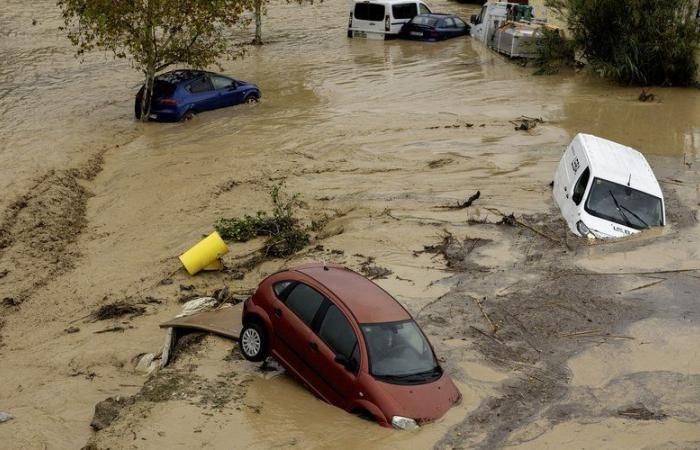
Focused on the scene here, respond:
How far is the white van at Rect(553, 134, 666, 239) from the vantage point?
1452 cm

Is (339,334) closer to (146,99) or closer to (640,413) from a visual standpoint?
(640,413)

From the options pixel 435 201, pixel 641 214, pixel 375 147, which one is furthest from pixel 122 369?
pixel 375 147

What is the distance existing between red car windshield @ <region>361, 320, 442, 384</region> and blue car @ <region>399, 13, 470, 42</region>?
24.5m

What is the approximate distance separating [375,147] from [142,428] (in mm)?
12502

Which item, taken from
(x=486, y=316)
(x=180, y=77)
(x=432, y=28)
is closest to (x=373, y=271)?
(x=486, y=316)

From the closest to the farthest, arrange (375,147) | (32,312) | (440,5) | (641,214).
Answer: (32,312), (641,214), (375,147), (440,5)

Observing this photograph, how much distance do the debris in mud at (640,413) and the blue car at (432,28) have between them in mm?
24749

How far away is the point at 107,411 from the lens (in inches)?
382

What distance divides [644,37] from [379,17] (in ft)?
34.1

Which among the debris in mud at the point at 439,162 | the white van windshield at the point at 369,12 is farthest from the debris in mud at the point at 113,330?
the white van windshield at the point at 369,12


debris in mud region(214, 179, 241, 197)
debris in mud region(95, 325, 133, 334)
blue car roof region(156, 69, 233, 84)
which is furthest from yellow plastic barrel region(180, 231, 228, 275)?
blue car roof region(156, 69, 233, 84)

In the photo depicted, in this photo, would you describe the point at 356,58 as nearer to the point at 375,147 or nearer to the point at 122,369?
the point at 375,147

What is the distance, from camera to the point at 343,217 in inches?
637

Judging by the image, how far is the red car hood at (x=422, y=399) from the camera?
355 inches
